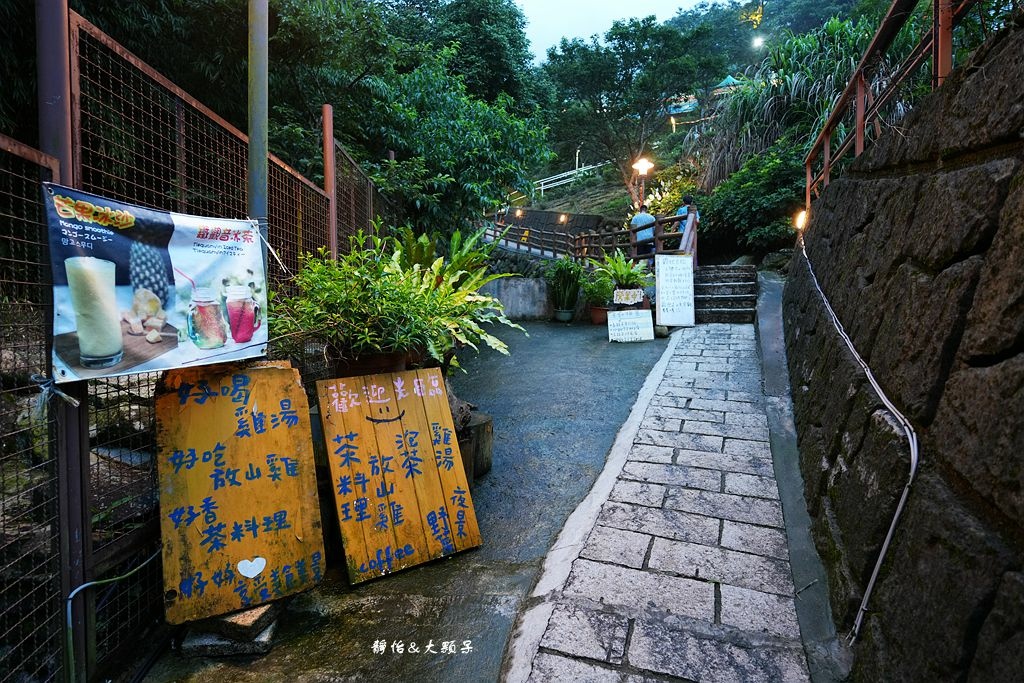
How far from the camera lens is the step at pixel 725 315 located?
27.3ft

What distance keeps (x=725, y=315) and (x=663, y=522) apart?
21.1 ft

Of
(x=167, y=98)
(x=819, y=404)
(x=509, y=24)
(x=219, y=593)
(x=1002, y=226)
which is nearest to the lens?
(x=1002, y=226)

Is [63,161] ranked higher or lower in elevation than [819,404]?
higher

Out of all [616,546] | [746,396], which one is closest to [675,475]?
[616,546]

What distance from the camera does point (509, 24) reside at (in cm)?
1623

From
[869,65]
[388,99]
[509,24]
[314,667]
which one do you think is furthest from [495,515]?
[509,24]

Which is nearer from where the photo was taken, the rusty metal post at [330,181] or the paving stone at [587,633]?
the paving stone at [587,633]

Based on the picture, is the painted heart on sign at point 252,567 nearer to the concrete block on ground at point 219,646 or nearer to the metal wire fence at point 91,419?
the concrete block on ground at point 219,646

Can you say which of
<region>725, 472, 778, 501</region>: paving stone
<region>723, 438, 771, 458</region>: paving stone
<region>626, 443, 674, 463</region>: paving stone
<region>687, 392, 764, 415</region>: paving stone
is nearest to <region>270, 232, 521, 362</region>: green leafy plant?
<region>626, 443, 674, 463</region>: paving stone

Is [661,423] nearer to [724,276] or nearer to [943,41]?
[943,41]

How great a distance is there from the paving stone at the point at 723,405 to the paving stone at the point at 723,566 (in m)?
2.29

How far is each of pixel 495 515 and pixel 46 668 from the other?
216 centimetres

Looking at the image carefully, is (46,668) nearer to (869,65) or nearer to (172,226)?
(172,226)

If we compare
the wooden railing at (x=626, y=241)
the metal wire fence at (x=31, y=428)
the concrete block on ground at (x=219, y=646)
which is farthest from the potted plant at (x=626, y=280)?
the metal wire fence at (x=31, y=428)
